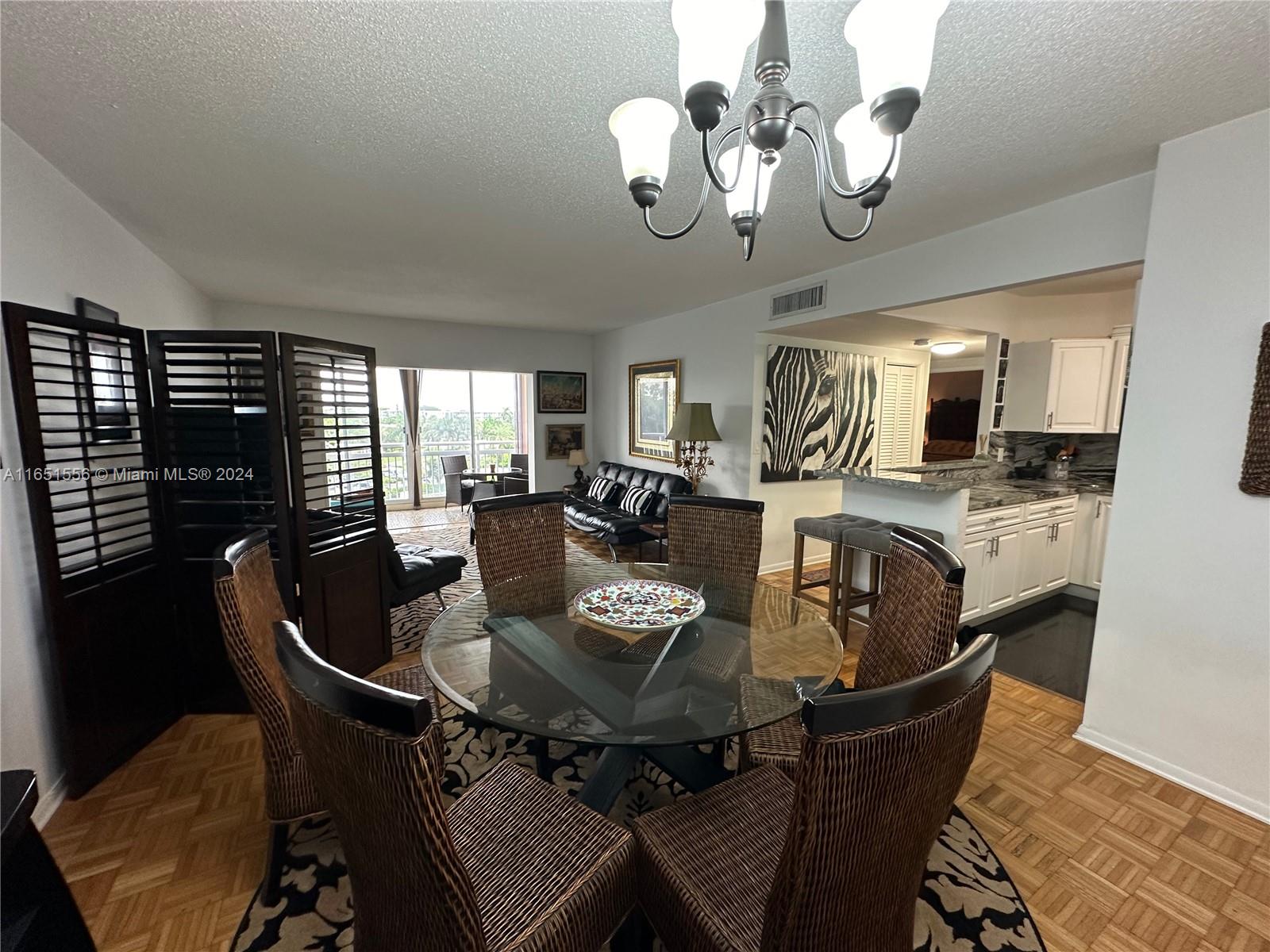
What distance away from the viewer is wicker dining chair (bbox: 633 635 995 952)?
0.67m

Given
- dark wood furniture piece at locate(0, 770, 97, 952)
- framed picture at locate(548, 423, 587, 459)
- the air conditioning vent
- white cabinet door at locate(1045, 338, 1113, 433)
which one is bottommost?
dark wood furniture piece at locate(0, 770, 97, 952)

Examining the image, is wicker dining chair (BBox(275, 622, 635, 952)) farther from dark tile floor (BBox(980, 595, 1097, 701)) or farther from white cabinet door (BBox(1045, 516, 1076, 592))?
white cabinet door (BBox(1045, 516, 1076, 592))

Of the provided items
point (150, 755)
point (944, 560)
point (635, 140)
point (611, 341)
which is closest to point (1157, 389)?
point (944, 560)

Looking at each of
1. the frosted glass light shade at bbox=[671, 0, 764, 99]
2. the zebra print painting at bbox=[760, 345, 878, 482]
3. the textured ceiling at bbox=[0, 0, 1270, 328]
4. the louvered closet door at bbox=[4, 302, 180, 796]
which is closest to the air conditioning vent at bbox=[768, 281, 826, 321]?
the zebra print painting at bbox=[760, 345, 878, 482]

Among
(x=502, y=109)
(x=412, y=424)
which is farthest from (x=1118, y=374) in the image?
(x=412, y=424)

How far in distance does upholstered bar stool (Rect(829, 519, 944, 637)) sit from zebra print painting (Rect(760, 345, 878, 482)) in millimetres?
1115

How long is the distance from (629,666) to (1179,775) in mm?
2317

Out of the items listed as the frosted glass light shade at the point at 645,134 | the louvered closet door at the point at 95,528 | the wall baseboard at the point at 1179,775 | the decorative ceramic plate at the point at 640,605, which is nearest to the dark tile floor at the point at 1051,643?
the wall baseboard at the point at 1179,775

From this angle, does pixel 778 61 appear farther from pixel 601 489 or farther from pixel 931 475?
pixel 601 489

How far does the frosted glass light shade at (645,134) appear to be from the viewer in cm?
118

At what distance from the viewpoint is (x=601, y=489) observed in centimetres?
573

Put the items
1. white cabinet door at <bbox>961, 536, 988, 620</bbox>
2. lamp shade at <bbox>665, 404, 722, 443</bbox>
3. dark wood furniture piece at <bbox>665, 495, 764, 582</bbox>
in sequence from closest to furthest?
dark wood furniture piece at <bbox>665, 495, 764, 582</bbox>
white cabinet door at <bbox>961, 536, 988, 620</bbox>
lamp shade at <bbox>665, 404, 722, 443</bbox>

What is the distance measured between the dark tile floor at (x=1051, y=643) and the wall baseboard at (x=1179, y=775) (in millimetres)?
419

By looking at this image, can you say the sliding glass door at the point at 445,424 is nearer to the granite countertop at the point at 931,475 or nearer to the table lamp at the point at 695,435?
the table lamp at the point at 695,435
